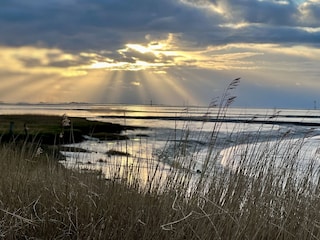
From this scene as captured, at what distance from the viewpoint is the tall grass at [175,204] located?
4.36 metres

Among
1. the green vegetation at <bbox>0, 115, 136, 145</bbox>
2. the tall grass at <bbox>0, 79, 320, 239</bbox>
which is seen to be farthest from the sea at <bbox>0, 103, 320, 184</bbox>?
the green vegetation at <bbox>0, 115, 136, 145</bbox>

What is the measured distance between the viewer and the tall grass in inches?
172

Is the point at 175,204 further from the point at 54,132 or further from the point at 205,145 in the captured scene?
the point at 54,132

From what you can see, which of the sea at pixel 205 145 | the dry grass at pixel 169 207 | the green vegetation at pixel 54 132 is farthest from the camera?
the green vegetation at pixel 54 132

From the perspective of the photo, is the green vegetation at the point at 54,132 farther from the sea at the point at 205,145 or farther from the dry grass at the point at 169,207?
the dry grass at the point at 169,207

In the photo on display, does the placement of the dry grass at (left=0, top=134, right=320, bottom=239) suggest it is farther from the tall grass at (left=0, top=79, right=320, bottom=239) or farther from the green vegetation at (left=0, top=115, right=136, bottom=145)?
the green vegetation at (left=0, top=115, right=136, bottom=145)

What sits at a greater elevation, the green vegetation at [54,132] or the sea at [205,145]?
the sea at [205,145]

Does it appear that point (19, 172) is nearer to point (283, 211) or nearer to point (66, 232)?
point (66, 232)

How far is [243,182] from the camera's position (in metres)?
5.21

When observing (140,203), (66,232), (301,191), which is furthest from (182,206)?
(301,191)

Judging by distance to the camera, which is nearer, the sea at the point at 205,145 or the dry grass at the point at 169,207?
the dry grass at the point at 169,207

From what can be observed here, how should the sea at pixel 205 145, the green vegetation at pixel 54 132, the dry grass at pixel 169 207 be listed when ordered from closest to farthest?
the dry grass at pixel 169 207
the sea at pixel 205 145
the green vegetation at pixel 54 132

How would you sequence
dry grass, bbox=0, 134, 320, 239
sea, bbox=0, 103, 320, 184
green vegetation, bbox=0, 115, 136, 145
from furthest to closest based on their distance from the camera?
1. green vegetation, bbox=0, 115, 136, 145
2. sea, bbox=0, 103, 320, 184
3. dry grass, bbox=0, 134, 320, 239

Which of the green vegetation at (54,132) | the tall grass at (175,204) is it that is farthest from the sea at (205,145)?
the green vegetation at (54,132)
